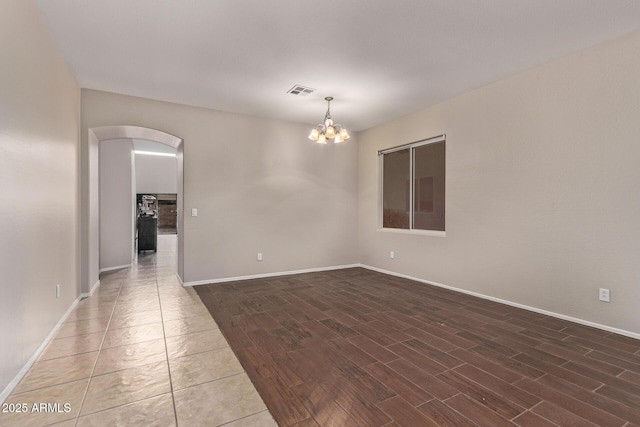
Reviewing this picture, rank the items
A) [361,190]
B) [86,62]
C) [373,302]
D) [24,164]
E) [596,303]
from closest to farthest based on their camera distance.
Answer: [24,164]
[596,303]
[86,62]
[373,302]
[361,190]

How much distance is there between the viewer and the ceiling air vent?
401 centimetres

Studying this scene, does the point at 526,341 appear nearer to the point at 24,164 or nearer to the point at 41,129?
the point at 24,164

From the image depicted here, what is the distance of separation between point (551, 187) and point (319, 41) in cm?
285

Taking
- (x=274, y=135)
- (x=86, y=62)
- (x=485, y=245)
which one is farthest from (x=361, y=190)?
(x=86, y=62)

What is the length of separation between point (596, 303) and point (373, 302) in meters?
2.19

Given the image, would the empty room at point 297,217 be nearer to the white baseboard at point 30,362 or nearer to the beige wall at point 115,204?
the white baseboard at point 30,362

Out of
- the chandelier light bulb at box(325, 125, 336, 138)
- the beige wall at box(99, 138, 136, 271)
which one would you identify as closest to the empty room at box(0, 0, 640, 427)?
the chandelier light bulb at box(325, 125, 336, 138)

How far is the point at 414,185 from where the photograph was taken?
5.27 meters

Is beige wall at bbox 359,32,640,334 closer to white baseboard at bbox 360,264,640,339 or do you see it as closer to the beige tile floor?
white baseboard at bbox 360,264,640,339

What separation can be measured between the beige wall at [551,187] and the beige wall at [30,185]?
178 inches

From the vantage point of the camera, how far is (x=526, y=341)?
2.70 meters

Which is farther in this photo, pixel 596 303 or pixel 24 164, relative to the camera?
pixel 596 303

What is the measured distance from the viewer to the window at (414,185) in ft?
16.0

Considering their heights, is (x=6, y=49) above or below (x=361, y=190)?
above
